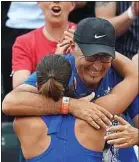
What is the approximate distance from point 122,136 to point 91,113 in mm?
179

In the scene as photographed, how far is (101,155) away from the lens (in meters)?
2.43

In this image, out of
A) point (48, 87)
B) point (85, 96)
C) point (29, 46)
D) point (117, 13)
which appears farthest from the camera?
point (117, 13)

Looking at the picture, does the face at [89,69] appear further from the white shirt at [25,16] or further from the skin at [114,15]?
the white shirt at [25,16]

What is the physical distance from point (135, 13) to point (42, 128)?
1619 mm

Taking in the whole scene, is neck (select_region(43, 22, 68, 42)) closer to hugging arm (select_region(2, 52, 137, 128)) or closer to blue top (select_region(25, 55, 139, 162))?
blue top (select_region(25, 55, 139, 162))

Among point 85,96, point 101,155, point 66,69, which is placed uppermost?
point 66,69

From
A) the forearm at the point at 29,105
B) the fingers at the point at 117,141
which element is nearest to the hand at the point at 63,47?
the forearm at the point at 29,105

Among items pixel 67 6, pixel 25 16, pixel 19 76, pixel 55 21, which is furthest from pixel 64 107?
pixel 25 16

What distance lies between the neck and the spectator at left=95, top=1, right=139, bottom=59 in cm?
38

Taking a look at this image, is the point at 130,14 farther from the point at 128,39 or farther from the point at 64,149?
the point at 64,149

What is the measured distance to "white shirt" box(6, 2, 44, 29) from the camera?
13.2 feet

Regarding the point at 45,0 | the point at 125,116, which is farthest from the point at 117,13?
the point at 125,116

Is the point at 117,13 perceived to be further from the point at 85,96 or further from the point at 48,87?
the point at 48,87

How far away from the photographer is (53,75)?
7.68ft
